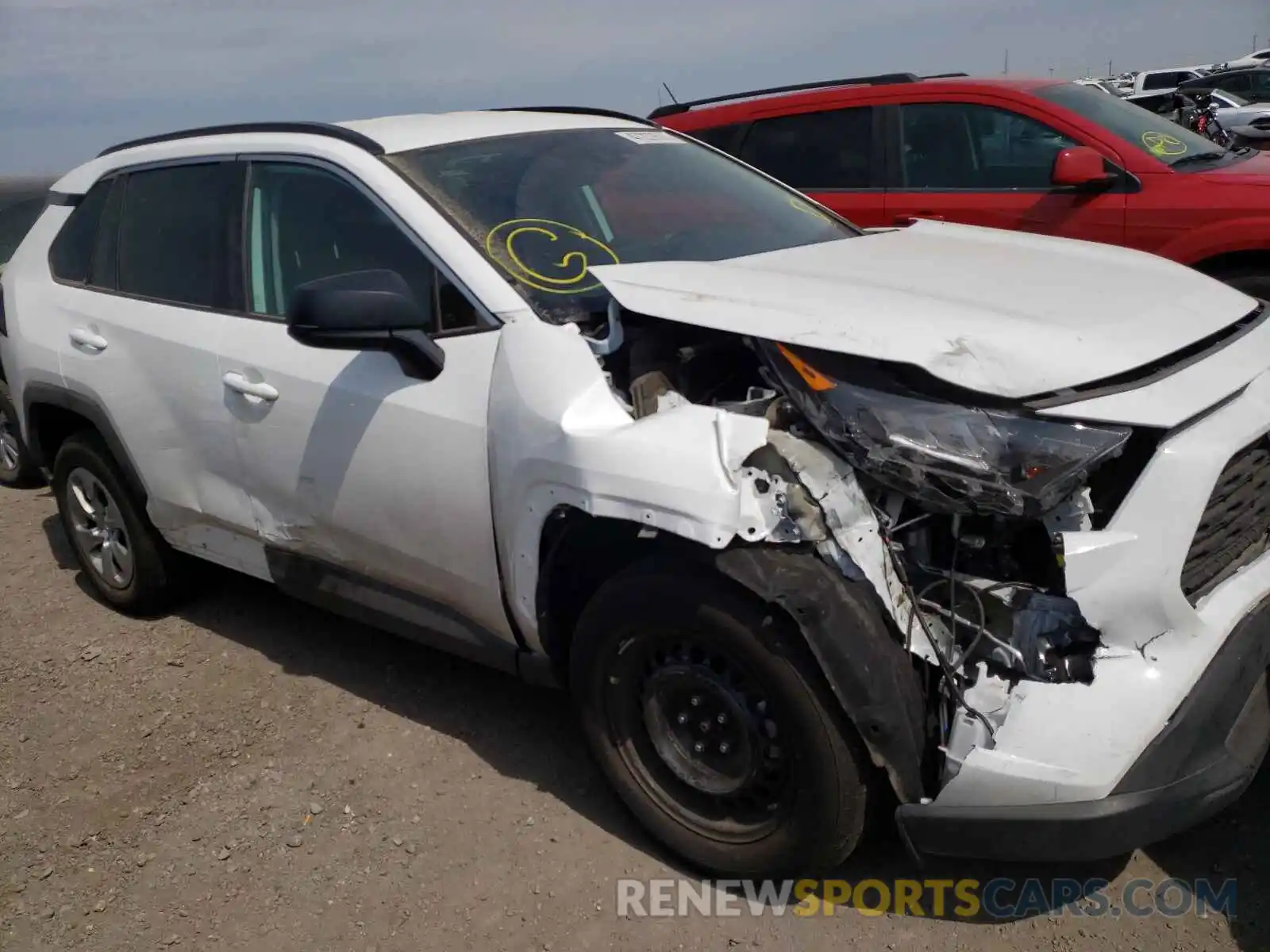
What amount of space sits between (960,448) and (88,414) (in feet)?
10.6

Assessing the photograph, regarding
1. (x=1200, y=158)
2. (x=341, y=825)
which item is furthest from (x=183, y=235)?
(x=1200, y=158)

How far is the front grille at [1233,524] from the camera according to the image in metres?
2.38

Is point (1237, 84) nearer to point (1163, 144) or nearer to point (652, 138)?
point (1163, 144)

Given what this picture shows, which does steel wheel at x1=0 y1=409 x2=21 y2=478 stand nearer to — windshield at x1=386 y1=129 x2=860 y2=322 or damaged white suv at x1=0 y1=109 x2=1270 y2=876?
damaged white suv at x1=0 y1=109 x2=1270 y2=876

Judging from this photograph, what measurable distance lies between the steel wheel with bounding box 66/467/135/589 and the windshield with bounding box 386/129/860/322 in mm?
2084

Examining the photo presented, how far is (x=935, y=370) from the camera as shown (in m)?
2.35

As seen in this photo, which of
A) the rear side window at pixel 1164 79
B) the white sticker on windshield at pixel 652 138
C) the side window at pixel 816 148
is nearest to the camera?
the white sticker on windshield at pixel 652 138

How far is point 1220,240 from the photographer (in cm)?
541

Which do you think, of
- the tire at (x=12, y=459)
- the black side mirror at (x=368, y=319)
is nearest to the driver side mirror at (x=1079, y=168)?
the black side mirror at (x=368, y=319)

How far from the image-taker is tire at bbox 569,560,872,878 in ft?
7.92

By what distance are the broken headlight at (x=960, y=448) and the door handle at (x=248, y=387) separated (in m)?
1.74

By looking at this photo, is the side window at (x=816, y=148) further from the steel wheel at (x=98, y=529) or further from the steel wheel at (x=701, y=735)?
the steel wheel at (x=701, y=735)

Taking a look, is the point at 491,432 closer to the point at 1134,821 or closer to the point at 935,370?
the point at 935,370

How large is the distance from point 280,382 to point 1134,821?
99.1 inches
